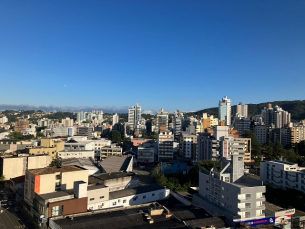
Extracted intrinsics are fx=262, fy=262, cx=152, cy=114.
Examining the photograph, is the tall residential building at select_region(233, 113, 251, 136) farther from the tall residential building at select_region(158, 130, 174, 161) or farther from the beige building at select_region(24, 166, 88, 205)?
the beige building at select_region(24, 166, 88, 205)

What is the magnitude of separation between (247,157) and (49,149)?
1833cm

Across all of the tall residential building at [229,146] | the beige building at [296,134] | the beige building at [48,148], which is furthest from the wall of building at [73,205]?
the beige building at [296,134]

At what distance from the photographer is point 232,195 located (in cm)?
1005

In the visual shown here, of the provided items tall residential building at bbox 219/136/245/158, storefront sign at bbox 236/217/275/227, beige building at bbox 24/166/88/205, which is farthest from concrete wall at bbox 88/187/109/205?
tall residential building at bbox 219/136/245/158

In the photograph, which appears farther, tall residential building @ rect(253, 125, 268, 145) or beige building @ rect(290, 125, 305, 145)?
tall residential building @ rect(253, 125, 268, 145)

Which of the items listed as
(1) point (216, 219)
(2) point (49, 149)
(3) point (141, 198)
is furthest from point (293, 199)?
(2) point (49, 149)

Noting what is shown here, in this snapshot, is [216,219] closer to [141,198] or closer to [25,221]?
[141,198]

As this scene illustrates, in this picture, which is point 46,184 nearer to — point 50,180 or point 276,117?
point 50,180

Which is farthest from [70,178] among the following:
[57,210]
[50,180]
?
[57,210]

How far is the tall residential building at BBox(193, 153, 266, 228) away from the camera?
9766mm

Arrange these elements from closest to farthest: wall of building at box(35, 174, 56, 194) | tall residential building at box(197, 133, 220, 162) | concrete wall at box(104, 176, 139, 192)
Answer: wall of building at box(35, 174, 56, 194) < concrete wall at box(104, 176, 139, 192) < tall residential building at box(197, 133, 220, 162)

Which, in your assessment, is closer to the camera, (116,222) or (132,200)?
(116,222)

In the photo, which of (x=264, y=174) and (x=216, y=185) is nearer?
(x=216, y=185)

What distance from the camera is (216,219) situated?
9.62 metres
